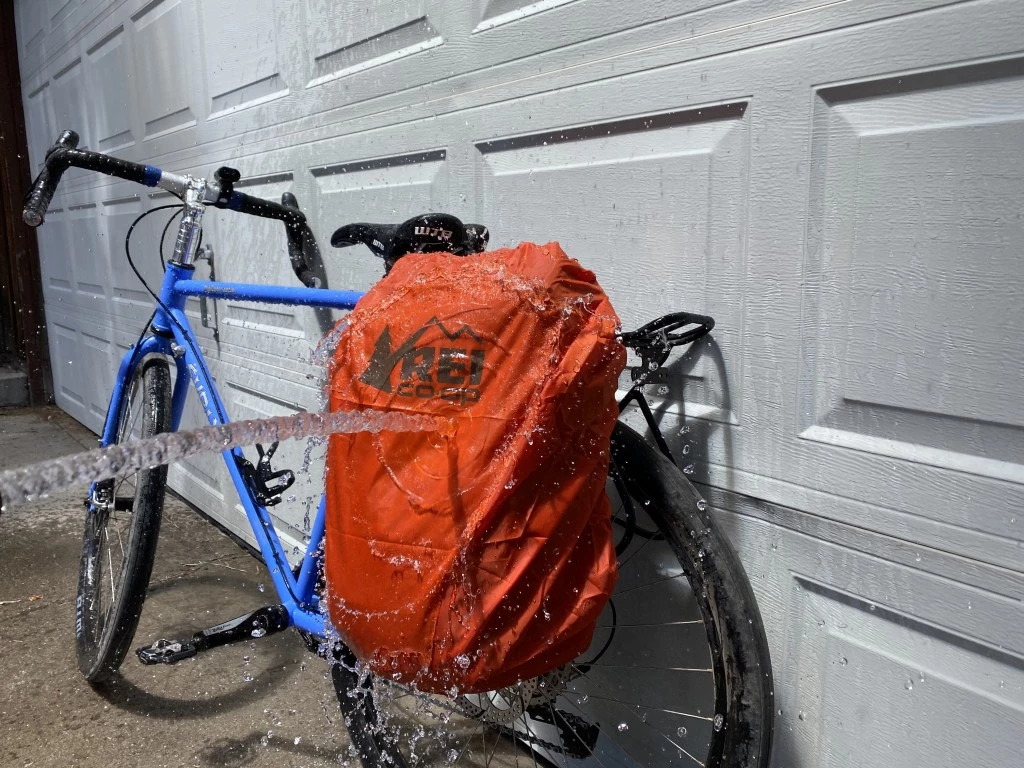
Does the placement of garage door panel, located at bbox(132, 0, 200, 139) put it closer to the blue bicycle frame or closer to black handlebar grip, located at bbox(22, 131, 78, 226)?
black handlebar grip, located at bbox(22, 131, 78, 226)

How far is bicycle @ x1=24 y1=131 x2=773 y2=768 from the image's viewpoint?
3.68 feet

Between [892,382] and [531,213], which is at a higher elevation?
[531,213]

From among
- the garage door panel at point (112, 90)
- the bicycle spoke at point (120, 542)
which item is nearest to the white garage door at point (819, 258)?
the bicycle spoke at point (120, 542)

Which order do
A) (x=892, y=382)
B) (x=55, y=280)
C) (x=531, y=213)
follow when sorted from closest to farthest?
(x=892, y=382), (x=531, y=213), (x=55, y=280)

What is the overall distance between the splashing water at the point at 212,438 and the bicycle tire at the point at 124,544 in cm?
98

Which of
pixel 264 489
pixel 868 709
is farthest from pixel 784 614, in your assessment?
pixel 264 489

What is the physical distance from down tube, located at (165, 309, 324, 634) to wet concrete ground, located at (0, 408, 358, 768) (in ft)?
1.34

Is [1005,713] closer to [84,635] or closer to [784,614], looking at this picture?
[784,614]

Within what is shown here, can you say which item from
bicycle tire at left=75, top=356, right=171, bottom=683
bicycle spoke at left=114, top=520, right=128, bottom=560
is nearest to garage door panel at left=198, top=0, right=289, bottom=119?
bicycle tire at left=75, top=356, right=171, bottom=683

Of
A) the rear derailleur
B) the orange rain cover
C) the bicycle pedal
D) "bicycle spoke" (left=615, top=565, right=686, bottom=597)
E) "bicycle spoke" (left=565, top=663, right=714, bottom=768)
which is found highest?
the orange rain cover

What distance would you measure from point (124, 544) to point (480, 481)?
146 centimetres

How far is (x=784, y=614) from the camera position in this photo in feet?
4.11

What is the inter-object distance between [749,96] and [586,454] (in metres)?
0.64

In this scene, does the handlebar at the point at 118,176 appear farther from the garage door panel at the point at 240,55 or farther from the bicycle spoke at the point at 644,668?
the bicycle spoke at the point at 644,668
